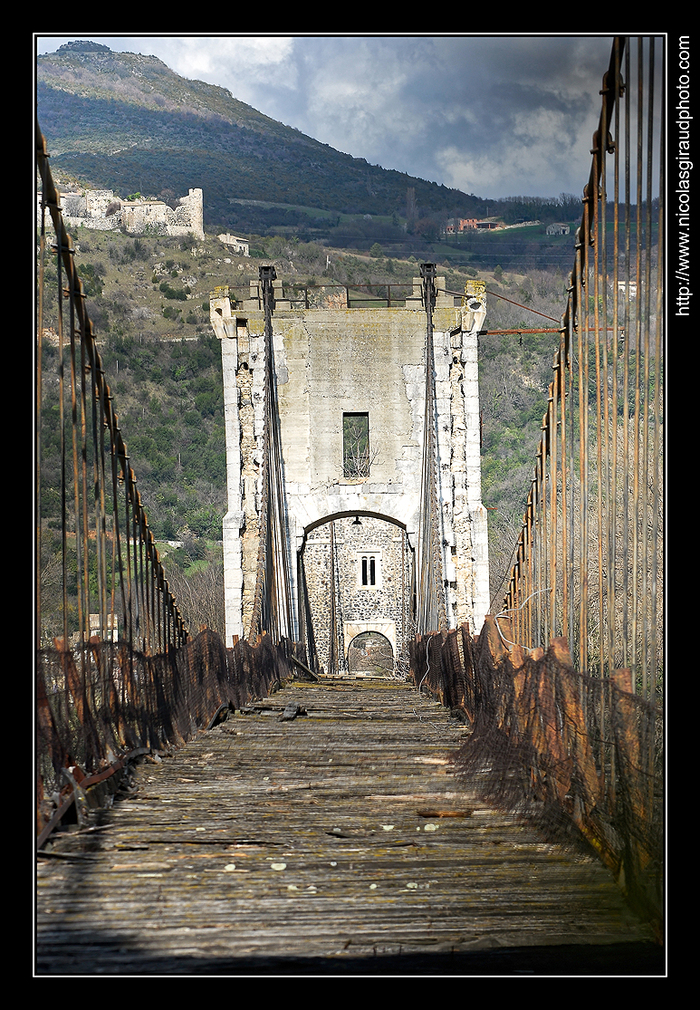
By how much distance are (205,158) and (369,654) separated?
20.3 metres

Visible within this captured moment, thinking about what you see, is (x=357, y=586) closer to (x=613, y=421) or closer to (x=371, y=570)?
(x=371, y=570)

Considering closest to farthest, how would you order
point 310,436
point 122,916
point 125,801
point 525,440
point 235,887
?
point 122,916
point 235,887
point 125,801
point 310,436
point 525,440

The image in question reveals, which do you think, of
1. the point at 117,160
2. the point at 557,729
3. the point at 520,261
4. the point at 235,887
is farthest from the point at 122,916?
the point at 117,160

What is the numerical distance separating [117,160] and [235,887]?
43.4 metres

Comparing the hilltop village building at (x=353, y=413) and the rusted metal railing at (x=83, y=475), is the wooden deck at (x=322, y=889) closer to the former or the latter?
the rusted metal railing at (x=83, y=475)

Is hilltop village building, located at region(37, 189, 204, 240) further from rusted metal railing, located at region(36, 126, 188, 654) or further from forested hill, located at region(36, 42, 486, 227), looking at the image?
rusted metal railing, located at region(36, 126, 188, 654)

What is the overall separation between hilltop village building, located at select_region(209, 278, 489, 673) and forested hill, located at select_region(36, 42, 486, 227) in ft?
9.11

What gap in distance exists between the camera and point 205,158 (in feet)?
125

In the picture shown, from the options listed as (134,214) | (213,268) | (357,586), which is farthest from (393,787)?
(134,214)

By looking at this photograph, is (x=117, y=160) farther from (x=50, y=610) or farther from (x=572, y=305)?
(x=572, y=305)

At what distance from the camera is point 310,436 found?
54.1 feet

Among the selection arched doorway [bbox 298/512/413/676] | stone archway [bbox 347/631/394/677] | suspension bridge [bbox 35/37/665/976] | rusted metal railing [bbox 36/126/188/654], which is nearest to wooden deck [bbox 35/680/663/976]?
suspension bridge [bbox 35/37/665/976]

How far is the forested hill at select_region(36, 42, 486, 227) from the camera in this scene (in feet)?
66.2

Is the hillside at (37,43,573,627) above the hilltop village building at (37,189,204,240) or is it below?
below
